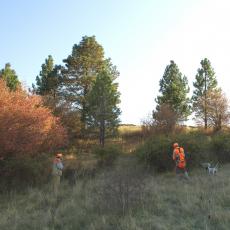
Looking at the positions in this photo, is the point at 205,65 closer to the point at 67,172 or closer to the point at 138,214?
the point at 67,172

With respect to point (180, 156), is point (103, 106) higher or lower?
higher

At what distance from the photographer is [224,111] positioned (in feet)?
129

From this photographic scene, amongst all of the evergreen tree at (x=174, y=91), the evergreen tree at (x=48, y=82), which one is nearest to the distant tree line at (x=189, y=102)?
the evergreen tree at (x=174, y=91)

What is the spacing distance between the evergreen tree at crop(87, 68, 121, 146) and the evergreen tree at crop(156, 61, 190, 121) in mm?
7431

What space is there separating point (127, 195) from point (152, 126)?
953 inches

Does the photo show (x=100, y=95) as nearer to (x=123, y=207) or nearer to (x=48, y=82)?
(x=48, y=82)

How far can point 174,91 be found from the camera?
36750 millimetres

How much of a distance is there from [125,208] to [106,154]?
11.2 m

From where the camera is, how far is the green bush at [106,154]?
20031 mm

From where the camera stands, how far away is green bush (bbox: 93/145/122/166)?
20031mm

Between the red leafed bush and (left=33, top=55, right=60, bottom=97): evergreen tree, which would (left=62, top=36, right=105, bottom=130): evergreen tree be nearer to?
(left=33, top=55, right=60, bottom=97): evergreen tree

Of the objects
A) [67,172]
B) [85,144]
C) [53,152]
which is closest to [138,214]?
[67,172]

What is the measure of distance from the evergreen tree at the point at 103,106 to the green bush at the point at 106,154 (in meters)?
9.86

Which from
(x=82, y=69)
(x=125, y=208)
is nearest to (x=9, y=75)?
(x=82, y=69)
